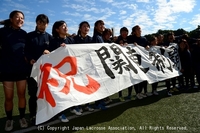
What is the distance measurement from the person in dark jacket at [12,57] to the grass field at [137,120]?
71 cm

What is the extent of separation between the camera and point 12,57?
3344mm

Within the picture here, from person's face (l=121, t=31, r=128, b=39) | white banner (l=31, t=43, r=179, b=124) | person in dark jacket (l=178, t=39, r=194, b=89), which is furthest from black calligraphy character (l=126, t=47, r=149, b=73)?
person in dark jacket (l=178, t=39, r=194, b=89)

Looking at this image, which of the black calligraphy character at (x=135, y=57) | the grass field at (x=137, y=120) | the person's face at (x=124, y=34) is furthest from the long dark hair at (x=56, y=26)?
the person's face at (x=124, y=34)

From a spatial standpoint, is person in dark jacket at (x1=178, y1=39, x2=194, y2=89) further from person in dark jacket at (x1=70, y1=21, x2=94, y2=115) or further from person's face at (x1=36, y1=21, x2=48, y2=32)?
person's face at (x1=36, y1=21, x2=48, y2=32)

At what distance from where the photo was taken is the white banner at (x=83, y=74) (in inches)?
119

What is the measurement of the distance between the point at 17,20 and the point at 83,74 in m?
1.61

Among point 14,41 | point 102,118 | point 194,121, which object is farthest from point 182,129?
point 14,41

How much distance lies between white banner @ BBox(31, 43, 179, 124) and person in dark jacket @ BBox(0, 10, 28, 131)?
0.94ft

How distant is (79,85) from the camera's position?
349cm

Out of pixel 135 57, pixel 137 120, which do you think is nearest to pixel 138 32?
pixel 135 57

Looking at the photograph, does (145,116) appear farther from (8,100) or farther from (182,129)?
(8,100)

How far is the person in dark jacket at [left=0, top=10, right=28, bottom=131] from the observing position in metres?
3.33

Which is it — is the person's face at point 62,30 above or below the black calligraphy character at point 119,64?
above

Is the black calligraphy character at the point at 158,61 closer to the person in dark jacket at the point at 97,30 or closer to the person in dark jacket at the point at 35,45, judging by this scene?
the person in dark jacket at the point at 97,30
